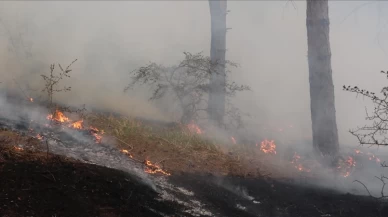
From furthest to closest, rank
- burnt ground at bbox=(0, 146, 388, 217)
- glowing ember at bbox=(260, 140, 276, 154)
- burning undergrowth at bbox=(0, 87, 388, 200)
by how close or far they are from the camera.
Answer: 1. glowing ember at bbox=(260, 140, 276, 154)
2. burning undergrowth at bbox=(0, 87, 388, 200)
3. burnt ground at bbox=(0, 146, 388, 217)

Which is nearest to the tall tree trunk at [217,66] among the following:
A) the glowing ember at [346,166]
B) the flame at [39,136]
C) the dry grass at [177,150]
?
the dry grass at [177,150]

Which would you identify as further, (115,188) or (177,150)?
(177,150)

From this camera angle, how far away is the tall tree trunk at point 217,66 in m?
10.6

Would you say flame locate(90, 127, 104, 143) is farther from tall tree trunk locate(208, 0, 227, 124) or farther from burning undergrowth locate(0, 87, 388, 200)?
tall tree trunk locate(208, 0, 227, 124)

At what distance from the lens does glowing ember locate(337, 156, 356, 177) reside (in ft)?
27.8

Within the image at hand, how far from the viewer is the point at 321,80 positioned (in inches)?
366

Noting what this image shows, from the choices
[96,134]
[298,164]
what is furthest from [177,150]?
[298,164]

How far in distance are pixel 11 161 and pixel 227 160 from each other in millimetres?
4509

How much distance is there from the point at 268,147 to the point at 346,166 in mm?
2035

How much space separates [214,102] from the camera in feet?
35.3

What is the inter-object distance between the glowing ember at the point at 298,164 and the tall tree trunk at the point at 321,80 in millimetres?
557

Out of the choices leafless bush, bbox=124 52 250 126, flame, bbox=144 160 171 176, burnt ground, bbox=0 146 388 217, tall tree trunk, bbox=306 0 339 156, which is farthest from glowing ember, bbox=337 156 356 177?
flame, bbox=144 160 171 176

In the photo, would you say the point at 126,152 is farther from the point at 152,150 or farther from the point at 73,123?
the point at 73,123

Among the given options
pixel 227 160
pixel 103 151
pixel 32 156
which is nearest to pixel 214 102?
pixel 227 160
